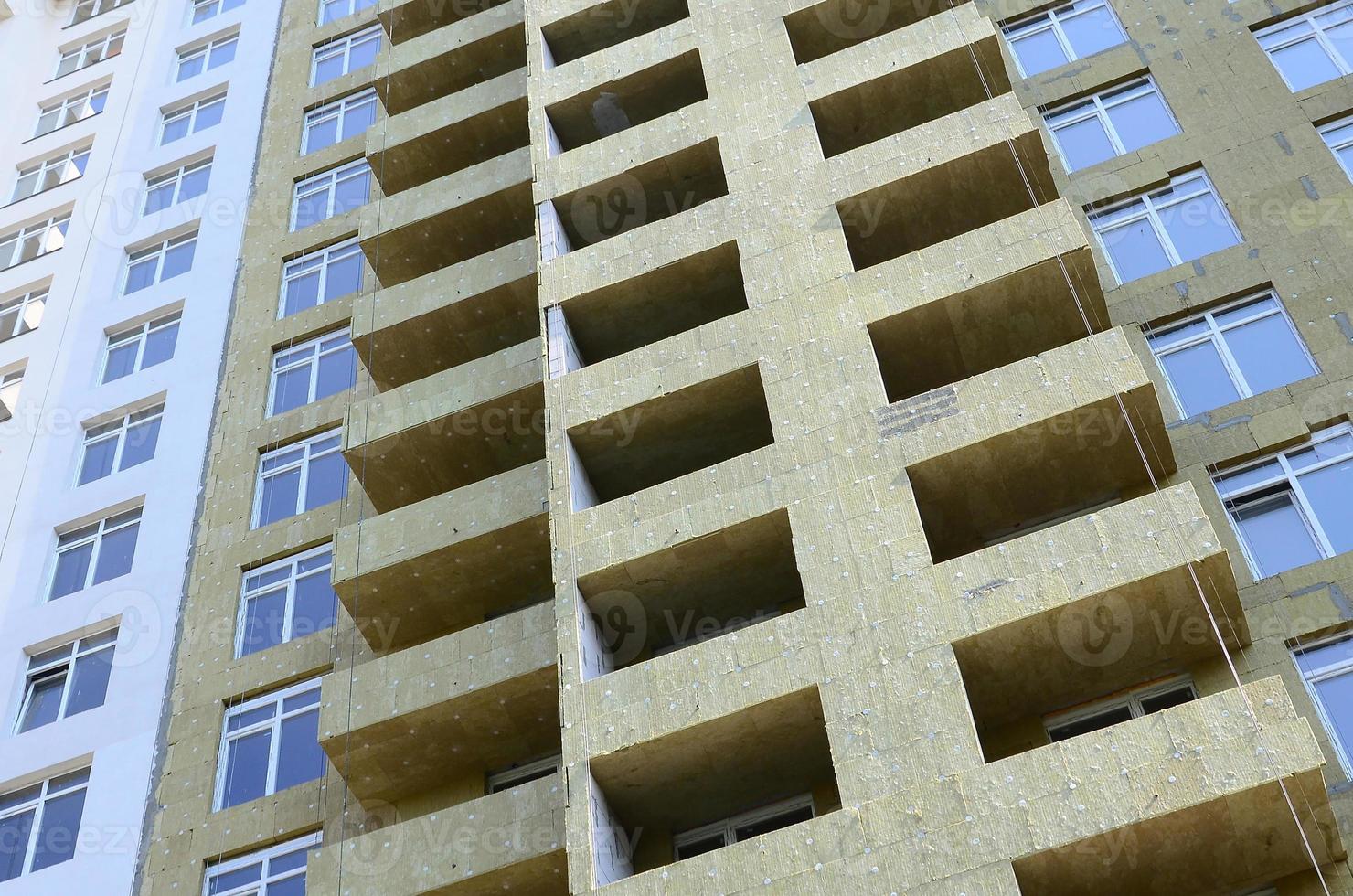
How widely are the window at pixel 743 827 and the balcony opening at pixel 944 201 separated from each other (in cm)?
803

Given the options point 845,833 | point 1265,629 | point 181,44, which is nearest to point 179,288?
point 181,44

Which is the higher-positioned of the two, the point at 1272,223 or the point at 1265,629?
the point at 1272,223

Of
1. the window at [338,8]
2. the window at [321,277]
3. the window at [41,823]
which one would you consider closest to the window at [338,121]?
the window at [338,8]

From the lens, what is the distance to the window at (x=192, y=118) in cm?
3278

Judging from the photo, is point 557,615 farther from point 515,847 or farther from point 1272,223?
point 1272,223

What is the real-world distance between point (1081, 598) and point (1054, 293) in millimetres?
5252

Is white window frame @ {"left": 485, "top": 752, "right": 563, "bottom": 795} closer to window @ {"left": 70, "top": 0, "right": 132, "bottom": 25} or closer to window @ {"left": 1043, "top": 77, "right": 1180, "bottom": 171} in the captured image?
window @ {"left": 1043, "top": 77, "right": 1180, "bottom": 171}

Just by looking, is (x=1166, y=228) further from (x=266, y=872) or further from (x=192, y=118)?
(x=192, y=118)

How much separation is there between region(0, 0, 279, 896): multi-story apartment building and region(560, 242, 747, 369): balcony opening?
8053mm

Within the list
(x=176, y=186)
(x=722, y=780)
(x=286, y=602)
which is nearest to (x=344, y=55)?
(x=176, y=186)

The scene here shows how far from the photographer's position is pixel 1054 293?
62.2 feet

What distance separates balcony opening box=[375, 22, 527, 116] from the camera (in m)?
29.3

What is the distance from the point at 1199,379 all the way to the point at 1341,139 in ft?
15.6

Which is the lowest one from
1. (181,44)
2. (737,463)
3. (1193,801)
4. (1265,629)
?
(1265,629)
